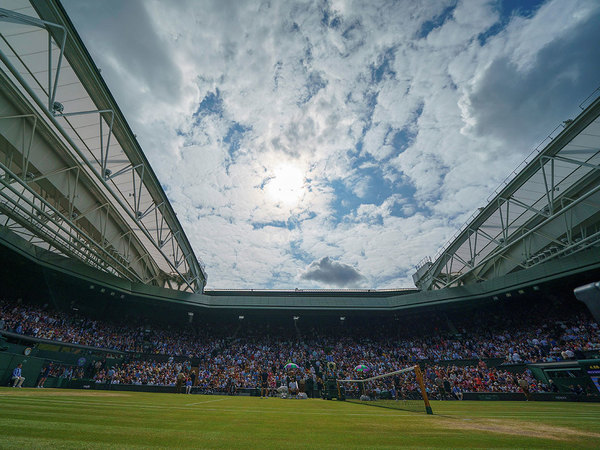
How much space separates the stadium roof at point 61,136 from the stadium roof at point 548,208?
25.8 meters

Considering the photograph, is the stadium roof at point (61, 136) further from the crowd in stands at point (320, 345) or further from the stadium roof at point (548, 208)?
the stadium roof at point (548, 208)

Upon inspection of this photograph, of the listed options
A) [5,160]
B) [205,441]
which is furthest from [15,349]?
[205,441]

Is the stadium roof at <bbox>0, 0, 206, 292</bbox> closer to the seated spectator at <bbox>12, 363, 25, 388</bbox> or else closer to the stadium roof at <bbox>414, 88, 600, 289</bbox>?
the seated spectator at <bbox>12, 363, 25, 388</bbox>

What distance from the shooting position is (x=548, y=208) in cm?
2273

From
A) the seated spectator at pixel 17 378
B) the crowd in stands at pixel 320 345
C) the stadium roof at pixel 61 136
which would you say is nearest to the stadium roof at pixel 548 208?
the crowd in stands at pixel 320 345

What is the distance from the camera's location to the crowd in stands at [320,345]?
1003 inches

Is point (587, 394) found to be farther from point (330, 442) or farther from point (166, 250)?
point (166, 250)

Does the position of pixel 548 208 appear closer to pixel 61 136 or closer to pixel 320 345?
pixel 320 345

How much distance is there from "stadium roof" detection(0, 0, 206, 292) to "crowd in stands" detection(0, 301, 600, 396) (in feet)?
36.3

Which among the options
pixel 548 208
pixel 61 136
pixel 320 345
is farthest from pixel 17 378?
pixel 548 208

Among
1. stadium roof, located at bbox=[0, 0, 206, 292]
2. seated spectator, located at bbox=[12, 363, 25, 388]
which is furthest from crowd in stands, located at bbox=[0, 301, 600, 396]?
stadium roof, located at bbox=[0, 0, 206, 292]

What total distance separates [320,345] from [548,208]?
2802 centimetres

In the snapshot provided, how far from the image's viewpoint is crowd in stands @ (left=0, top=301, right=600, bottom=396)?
25.5 meters

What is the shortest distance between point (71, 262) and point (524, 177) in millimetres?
39691
